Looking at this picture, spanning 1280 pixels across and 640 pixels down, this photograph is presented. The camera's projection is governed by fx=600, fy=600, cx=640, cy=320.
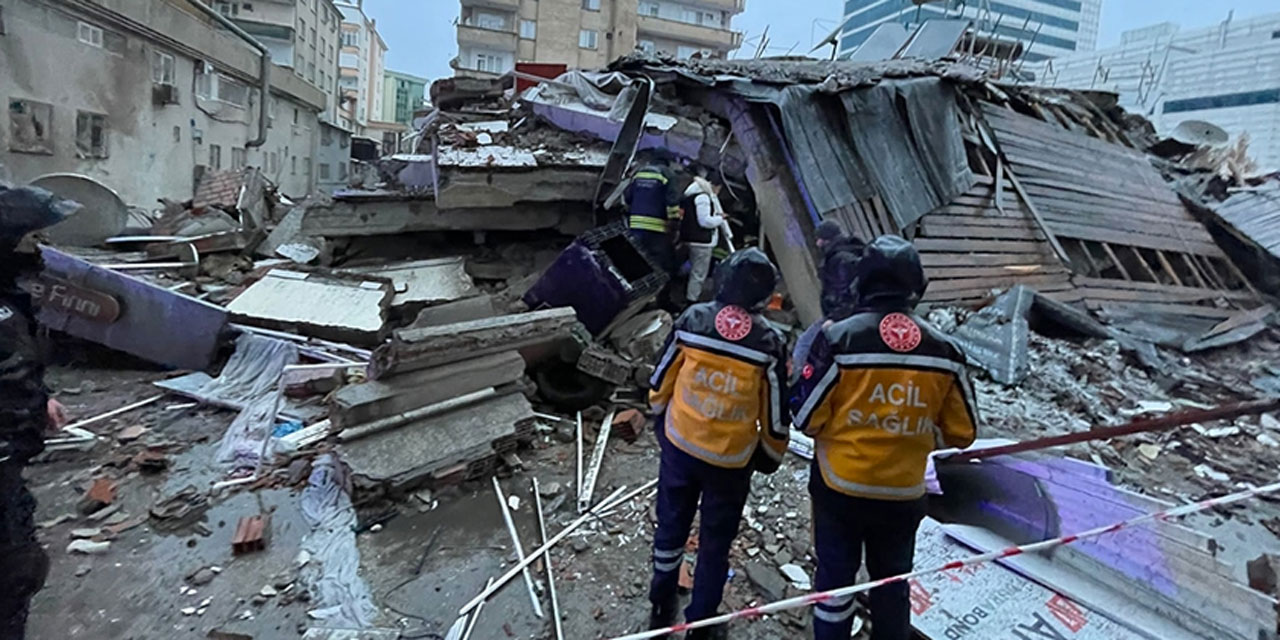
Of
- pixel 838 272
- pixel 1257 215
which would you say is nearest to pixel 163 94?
pixel 838 272

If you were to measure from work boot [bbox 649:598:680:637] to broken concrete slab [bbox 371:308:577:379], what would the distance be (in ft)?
6.66

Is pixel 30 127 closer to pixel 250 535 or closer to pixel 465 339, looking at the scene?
pixel 465 339

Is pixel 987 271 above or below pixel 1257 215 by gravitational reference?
below

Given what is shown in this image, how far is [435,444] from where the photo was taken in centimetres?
348

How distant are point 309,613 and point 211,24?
15.9 meters

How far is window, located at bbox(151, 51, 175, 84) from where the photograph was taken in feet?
37.2

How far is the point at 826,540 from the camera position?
2.19 m

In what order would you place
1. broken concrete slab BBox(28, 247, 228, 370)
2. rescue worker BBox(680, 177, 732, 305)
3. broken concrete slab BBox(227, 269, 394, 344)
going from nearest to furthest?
broken concrete slab BBox(28, 247, 228, 370), broken concrete slab BBox(227, 269, 394, 344), rescue worker BBox(680, 177, 732, 305)

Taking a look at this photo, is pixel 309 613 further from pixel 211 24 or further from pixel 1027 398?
pixel 211 24

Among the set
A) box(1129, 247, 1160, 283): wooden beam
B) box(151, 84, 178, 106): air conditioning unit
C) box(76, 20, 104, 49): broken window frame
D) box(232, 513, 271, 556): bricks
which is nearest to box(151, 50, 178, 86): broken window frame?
box(151, 84, 178, 106): air conditioning unit

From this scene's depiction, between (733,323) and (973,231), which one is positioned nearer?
(733,323)

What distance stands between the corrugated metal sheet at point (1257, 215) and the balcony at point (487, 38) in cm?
2838

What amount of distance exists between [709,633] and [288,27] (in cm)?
2877

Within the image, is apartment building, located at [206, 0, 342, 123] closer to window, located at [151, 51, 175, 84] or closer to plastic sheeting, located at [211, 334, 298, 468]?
window, located at [151, 51, 175, 84]
